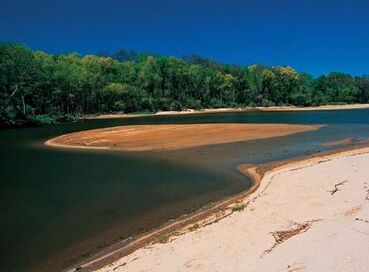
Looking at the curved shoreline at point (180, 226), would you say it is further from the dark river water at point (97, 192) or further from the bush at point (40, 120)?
the bush at point (40, 120)

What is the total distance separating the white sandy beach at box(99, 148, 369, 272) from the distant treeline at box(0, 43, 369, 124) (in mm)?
65959

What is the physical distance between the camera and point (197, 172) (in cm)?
2286

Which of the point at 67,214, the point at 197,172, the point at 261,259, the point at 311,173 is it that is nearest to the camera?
the point at 261,259

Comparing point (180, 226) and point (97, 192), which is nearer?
point (180, 226)

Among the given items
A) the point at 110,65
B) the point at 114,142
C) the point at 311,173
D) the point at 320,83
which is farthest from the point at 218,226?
the point at 320,83

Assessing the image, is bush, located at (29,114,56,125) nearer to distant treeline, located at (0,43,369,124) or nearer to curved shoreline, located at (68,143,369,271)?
distant treeline, located at (0,43,369,124)

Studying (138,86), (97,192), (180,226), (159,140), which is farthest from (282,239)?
(138,86)

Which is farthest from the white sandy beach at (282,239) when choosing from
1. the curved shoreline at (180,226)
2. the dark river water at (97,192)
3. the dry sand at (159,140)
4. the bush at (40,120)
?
the bush at (40,120)

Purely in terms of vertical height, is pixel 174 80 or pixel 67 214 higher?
pixel 174 80

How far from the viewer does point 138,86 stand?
128 m

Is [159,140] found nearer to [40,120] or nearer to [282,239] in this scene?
[282,239]

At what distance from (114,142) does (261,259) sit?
31.2m

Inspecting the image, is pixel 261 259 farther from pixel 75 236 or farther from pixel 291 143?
pixel 291 143

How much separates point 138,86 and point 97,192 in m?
111
